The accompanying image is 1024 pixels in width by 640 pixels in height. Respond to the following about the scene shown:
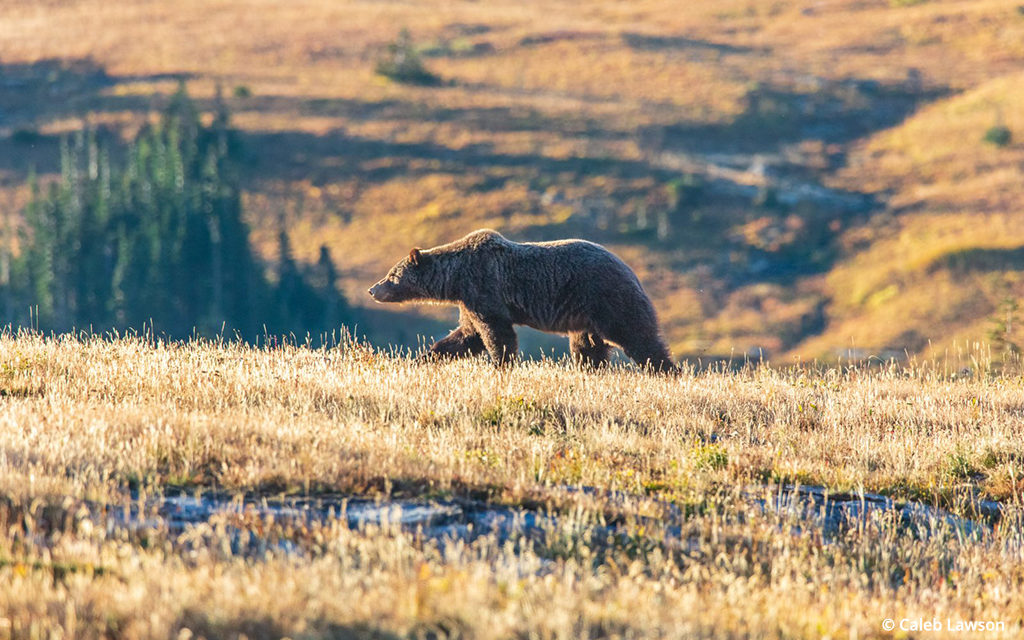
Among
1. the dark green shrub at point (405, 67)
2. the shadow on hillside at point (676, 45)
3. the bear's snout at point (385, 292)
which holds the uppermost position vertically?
the shadow on hillside at point (676, 45)

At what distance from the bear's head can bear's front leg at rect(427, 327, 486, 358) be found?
104 cm

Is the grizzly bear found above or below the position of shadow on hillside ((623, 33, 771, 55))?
below

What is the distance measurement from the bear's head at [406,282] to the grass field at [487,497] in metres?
3.37

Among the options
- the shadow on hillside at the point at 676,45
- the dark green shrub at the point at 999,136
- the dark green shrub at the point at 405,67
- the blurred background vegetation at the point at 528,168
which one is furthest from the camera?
the shadow on hillside at the point at 676,45

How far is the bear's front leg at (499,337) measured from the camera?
13766mm

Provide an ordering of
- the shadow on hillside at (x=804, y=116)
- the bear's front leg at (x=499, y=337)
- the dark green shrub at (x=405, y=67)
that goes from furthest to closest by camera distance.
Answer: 1. the dark green shrub at (x=405, y=67)
2. the shadow on hillside at (x=804, y=116)
3. the bear's front leg at (x=499, y=337)

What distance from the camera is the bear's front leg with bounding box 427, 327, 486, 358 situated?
573 inches

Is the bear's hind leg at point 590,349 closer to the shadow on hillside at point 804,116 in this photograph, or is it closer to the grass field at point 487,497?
the grass field at point 487,497

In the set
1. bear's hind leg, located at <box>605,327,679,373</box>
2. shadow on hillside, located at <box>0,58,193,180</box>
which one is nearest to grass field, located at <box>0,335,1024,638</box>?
bear's hind leg, located at <box>605,327,679,373</box>

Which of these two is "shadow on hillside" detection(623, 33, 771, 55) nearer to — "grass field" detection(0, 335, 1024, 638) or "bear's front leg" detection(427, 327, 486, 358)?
"bear's front leg" detection(427, 327, 486, 358)

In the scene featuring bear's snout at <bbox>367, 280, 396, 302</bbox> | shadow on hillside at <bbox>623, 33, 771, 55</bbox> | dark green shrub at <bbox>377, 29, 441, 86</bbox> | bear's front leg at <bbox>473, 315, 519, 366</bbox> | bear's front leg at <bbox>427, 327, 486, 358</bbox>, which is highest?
shadow on hillside at <bbox>623, 33, 771, 55</bbox>

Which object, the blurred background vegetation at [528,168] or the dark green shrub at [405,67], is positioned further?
the dark green shrub at [405,67]

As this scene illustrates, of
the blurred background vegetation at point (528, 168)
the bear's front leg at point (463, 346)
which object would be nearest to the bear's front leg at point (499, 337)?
the bear's front leg at point (463, 346)

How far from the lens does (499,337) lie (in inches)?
545
